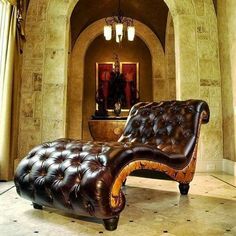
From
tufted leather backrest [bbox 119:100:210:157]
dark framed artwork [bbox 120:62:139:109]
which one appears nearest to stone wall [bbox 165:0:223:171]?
tufted leather backrest [bbox 119:100:210:157]

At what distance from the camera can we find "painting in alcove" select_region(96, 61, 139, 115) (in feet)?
23.4

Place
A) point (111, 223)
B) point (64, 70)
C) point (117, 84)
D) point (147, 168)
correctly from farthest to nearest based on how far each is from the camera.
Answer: point (117, 84) → point (64, 70) → point (147, 168) → point (111, 223)

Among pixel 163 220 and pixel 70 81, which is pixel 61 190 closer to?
pixel 163 220

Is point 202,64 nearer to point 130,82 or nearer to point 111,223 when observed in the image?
point 111,223

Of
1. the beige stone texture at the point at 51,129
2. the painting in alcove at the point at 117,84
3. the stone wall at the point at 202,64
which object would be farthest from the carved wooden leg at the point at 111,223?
the painting in alcove at the point at 117,84

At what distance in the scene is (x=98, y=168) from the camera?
1.47 meters

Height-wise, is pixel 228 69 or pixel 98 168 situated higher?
pixel 228 69

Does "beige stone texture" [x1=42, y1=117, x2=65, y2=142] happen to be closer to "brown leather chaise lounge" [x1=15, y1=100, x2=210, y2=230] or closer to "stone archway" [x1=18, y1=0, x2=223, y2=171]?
"stone archway" [x1=18, y1=0, x2=223, y2=171]

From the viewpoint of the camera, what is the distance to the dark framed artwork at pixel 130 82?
7160 mm

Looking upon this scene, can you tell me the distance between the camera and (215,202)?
207 cm

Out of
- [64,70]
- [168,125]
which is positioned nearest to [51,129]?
[64,70]

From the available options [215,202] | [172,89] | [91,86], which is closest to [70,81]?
[91,86]

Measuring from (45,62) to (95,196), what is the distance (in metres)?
2.91

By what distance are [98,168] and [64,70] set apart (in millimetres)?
2675
